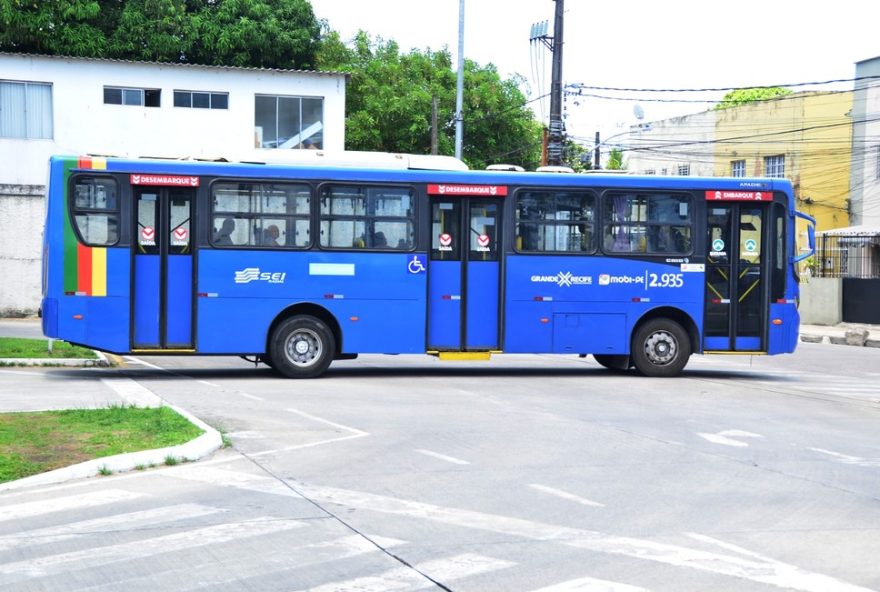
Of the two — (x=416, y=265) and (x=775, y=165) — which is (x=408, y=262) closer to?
(x=416, y=265)

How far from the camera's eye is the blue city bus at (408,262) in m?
17.4

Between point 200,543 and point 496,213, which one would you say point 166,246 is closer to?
point 496,213

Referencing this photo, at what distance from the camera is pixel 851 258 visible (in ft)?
129

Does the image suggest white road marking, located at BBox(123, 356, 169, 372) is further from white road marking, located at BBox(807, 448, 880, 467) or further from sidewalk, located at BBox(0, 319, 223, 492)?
white road marking, located at BBox(807, 448, 880, 467)

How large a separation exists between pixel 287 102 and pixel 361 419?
25392 mm

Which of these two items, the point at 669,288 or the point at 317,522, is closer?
the point at 317,522

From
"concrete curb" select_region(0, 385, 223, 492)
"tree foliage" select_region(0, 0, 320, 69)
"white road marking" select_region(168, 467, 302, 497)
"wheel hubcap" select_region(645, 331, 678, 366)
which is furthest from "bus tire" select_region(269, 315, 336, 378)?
"tree foliage" select_region(0, 0, 320, 69)

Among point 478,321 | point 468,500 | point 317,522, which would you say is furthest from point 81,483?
point 478,321

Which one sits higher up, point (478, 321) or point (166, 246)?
point (166, 246)

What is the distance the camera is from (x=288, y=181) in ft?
58.6

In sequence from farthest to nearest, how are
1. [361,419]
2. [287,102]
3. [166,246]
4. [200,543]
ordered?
[287,102] → [166,246] → [361,419] → [200,543]

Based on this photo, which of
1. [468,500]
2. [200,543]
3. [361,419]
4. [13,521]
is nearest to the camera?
[200,543]

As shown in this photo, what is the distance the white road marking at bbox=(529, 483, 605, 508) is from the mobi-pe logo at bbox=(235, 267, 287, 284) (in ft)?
30.0

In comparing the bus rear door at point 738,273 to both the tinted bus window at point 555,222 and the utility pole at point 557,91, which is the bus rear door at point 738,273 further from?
the utility pole at point 557,91
